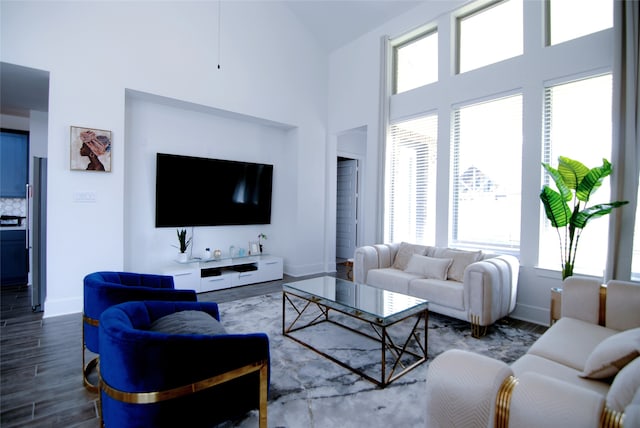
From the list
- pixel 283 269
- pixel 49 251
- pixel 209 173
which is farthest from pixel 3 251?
pixel 283 269

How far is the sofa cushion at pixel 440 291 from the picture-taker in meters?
3.19

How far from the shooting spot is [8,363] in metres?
2.46

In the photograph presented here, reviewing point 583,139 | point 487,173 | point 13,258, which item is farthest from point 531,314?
point 13,258

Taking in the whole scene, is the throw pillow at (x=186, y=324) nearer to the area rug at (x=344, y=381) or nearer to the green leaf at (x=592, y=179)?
the area rug at (x=344, y=381)

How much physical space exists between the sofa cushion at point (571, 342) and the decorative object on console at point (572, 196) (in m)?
1.13

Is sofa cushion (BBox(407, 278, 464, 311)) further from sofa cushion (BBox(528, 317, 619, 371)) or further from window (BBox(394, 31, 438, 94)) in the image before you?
window (BBox(394, 31, 438, 94))

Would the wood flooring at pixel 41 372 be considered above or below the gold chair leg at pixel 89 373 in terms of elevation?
below

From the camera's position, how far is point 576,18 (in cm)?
340

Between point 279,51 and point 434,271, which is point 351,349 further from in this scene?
point 279,51

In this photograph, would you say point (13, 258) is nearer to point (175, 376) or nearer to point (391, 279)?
point (175, 376)

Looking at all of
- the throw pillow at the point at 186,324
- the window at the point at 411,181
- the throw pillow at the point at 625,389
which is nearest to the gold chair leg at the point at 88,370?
the throw pillow at the point at 186,324

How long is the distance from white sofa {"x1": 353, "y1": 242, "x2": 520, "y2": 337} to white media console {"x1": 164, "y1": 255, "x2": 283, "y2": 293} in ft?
5.49

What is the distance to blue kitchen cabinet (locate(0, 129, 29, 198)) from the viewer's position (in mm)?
4852

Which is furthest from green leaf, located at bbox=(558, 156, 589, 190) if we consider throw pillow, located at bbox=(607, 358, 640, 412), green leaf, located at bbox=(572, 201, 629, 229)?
throw pillow, located at bbox=(607, 358, 640, 412)
